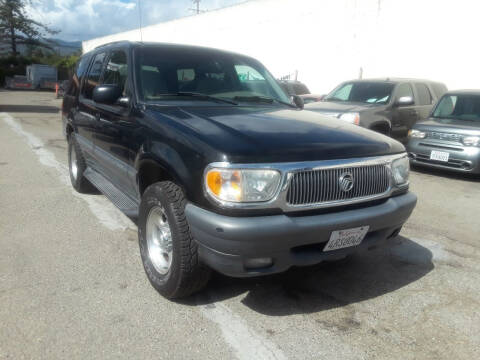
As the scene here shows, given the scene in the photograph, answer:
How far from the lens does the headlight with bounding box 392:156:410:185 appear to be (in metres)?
3.13

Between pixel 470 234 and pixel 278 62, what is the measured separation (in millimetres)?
17941

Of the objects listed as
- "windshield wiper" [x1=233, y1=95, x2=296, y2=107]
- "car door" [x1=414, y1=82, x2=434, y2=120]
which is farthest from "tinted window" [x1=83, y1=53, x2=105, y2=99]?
"car door" [x1=414, y1=82, x2=434, y2=120]

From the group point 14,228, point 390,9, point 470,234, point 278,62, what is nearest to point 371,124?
point 470,234

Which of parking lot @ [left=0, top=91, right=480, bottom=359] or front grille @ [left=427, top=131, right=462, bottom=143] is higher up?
front grille @ [left=427, top=131, right=462, bottom=143]

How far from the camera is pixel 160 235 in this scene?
10.6ft

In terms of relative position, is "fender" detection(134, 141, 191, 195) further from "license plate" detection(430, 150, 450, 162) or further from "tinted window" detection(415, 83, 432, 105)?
"tinted window" detection(415, 83, 432, 105)

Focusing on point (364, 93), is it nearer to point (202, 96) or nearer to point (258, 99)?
point (258, 99)

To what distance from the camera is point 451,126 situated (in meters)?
7.67

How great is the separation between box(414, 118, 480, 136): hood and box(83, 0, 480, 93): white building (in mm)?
6080

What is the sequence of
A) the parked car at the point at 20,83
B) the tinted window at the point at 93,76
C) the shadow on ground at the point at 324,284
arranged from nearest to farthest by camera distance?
1. the shadow on ground at the point at 324,284
2. the tinted window at the point at 93,76
3. the parked car at the point at 20,83

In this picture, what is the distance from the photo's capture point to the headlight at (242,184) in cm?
249

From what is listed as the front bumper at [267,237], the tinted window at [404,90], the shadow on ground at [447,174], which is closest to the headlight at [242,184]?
the front bumper at [267,237]

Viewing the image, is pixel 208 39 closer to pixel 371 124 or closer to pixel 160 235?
pixel 371 124

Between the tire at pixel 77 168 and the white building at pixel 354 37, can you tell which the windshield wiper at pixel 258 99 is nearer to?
the tire at pixel 77 168
